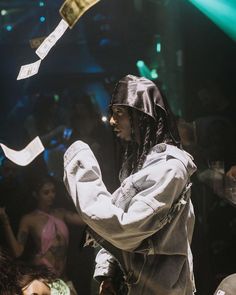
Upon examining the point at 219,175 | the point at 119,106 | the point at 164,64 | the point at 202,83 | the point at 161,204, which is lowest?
the point at 219,175

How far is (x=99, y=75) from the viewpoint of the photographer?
2.43m

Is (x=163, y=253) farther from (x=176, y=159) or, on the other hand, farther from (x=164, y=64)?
(x=164, y=64)

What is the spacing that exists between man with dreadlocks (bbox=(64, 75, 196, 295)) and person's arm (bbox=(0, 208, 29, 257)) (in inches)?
33.0

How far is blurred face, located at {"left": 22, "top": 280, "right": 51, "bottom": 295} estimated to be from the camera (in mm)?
1622

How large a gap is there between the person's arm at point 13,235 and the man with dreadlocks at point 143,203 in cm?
84

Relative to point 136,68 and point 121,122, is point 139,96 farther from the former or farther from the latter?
point 136,68

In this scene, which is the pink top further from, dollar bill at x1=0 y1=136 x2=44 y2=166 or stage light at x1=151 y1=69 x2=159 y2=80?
stage light at x1=151 y1=69 x2=159 y2=80

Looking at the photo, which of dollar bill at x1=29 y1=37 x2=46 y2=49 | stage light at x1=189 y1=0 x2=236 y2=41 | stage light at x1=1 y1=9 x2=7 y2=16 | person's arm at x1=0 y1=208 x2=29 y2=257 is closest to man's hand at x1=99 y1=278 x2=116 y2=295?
person's arm at x1=0 y1=208 x2=29 y2=257

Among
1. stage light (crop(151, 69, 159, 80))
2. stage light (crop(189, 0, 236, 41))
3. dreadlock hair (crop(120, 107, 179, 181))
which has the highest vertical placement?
dreadlock hair (crop(120, 107, 179, 181))

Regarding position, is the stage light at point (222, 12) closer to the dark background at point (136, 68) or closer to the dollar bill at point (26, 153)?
the dark background at point (136, 68)

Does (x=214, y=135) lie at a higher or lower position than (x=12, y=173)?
lower

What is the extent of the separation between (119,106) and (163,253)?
20.2 inches

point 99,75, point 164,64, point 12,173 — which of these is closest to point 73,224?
point 12,173

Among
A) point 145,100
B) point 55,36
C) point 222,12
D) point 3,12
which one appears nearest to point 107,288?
point 145,100
